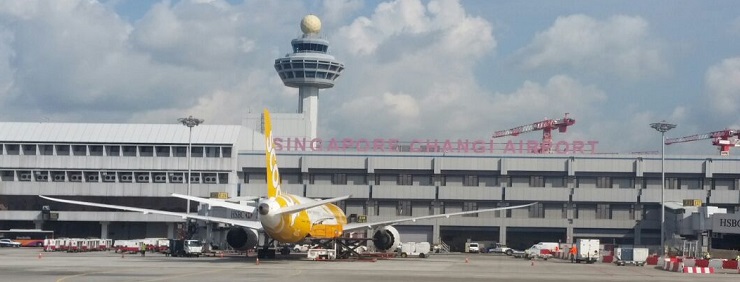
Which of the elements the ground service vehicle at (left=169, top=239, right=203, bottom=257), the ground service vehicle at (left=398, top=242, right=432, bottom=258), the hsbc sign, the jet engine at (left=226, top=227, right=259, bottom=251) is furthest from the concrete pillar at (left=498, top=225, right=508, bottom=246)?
the jet engine at (left=226, top=227, right=259, bottom=251)

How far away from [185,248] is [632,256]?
3647cm

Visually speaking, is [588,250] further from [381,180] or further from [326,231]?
[381,180]

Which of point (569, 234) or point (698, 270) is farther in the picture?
point (569, 234)

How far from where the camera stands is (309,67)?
625 ft

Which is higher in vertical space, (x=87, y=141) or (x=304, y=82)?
(x=304, y=82)

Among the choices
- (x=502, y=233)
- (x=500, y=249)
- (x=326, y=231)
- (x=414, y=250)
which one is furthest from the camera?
(x=502, y=233)

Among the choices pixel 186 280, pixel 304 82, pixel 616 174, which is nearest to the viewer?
pixel 186 280

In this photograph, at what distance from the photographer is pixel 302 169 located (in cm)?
12681

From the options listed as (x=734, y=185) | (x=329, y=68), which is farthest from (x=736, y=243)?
(x=329, y=68)

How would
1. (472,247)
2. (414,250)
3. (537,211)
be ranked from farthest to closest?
(537,211), (472,247), (414,250)

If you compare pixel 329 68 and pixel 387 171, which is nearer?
pixel 387 171

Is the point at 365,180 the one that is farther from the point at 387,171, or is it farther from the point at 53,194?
the point at 53,194

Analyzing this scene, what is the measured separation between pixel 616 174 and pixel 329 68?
269 feet

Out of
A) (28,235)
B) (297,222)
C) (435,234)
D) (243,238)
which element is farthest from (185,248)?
(28,235)
